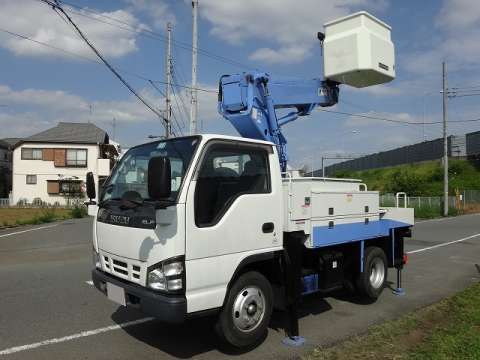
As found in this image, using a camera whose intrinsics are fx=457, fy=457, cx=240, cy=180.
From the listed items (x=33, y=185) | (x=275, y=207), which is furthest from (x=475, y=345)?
(x=33, y=185)

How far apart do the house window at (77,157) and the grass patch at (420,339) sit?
4798 centimetres

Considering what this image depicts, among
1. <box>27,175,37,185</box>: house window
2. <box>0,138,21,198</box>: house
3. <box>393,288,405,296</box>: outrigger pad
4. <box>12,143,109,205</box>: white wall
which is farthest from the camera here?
<box>0,138,21,198</box>: house

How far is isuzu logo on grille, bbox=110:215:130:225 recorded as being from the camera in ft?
14.7

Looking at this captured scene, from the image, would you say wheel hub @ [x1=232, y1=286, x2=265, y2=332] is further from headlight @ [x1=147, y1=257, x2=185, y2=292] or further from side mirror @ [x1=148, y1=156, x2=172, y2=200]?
side mirror @ [x1=148, y1=156, x2=172, y2=200]

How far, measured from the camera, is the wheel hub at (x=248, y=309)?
4.56 m

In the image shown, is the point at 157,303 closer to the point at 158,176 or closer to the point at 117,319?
the point at 158,176

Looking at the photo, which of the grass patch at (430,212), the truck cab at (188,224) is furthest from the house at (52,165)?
the truck cab at (188,224)

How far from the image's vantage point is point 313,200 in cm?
531

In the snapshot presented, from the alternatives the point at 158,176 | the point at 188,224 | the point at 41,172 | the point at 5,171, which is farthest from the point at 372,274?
the point at 5,171

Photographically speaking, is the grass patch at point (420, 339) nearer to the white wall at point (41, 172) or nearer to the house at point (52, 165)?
the house at point (52, 165)

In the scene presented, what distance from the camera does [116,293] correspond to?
180 inches

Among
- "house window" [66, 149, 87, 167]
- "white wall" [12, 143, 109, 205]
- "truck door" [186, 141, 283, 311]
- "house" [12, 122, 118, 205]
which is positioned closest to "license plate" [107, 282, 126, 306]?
"truck door" [186, 141, 283, 311]

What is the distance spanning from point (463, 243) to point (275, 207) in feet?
40.1

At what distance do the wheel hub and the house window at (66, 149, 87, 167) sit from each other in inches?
1904
